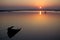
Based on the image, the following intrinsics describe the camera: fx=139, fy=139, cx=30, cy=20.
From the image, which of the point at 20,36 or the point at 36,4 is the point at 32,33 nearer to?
the point at 20,36

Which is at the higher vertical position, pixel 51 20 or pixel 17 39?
pixel 51 20

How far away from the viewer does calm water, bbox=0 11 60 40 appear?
1.24m

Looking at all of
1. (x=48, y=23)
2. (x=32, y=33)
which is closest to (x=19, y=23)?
(x=32, y=33)

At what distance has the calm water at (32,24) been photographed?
4.06 ft

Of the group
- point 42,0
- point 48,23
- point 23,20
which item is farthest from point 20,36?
point 42,0

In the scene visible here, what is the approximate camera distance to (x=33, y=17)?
4.17 feet

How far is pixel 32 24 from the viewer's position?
4.15 feet

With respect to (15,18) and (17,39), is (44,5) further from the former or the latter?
(17,39)

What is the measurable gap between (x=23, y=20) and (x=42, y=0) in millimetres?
249

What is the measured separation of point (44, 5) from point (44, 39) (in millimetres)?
303

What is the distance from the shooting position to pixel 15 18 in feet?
4.15

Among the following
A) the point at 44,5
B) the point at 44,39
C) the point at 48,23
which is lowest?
the point at 44,39

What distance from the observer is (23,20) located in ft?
4.16

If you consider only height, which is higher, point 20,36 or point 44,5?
point 44,5
